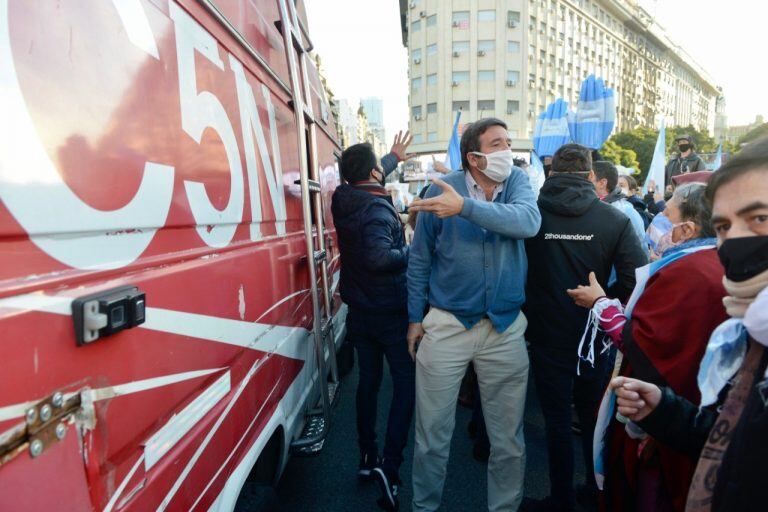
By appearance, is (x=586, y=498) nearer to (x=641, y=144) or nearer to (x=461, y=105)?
(x=461, y=105)

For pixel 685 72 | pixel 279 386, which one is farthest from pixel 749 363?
pixel 685 72

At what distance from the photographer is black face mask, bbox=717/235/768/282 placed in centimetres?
101

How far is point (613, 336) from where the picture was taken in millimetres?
1788

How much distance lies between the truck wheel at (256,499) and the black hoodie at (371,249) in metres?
1.11

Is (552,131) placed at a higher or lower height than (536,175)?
higher

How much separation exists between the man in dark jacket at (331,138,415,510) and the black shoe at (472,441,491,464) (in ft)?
2.42

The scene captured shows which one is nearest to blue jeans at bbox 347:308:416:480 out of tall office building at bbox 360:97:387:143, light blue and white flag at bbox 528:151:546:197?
light blue and white flag at bbox 528:151:546:197

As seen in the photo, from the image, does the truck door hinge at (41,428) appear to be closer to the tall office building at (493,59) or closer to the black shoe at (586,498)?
the black shoe at (586,498)

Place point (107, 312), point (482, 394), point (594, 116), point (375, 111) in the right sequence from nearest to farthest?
point (107, 312)
point (482, 394)
point (594, 116)
point (375, 111)

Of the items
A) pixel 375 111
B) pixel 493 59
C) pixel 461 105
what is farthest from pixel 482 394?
pixel 375 111

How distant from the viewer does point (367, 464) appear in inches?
114

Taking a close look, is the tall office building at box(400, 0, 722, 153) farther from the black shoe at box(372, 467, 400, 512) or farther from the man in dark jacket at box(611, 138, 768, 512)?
the man in dark jacket at box(611, 138, 768, 512)

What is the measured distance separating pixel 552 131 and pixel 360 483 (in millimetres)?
7265

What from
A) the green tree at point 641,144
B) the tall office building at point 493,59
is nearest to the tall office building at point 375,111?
the tall office building at point 493,59
